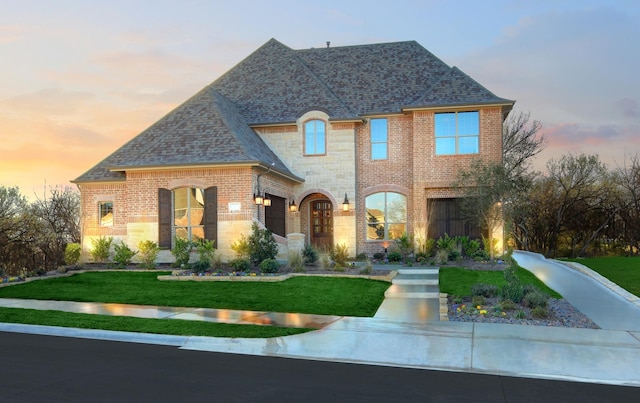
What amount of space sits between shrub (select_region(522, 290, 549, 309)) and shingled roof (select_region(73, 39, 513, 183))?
1068 centimetres

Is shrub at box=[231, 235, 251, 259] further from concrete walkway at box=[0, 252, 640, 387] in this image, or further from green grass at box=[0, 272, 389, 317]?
concrete walkway at box=[0, 252, 640, 387]

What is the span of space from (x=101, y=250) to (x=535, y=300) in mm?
15950

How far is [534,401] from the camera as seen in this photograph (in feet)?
19.5

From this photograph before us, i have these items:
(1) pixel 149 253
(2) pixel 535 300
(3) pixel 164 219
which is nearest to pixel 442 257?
(2) pixel 535 300

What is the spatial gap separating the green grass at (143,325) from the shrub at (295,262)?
23.6 feet

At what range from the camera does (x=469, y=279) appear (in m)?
15.8

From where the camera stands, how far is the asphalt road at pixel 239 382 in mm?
6051

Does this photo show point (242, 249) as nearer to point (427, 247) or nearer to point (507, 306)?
point (427, 247)

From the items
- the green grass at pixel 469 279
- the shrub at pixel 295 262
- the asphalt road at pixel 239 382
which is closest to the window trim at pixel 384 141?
the green grass at pixel 469 279

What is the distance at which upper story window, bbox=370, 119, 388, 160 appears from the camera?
24078 mm

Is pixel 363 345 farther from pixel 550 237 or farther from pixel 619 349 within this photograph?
pixel 550 237

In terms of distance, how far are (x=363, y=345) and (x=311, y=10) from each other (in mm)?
13245

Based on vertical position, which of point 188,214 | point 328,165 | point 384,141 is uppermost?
point 384,141

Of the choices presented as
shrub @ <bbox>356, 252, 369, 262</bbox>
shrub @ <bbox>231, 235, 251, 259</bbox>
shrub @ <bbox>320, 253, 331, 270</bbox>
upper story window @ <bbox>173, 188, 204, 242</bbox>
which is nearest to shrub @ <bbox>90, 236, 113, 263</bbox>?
upper story window @ <bbox>173, 188, 204, 242</bbox>
